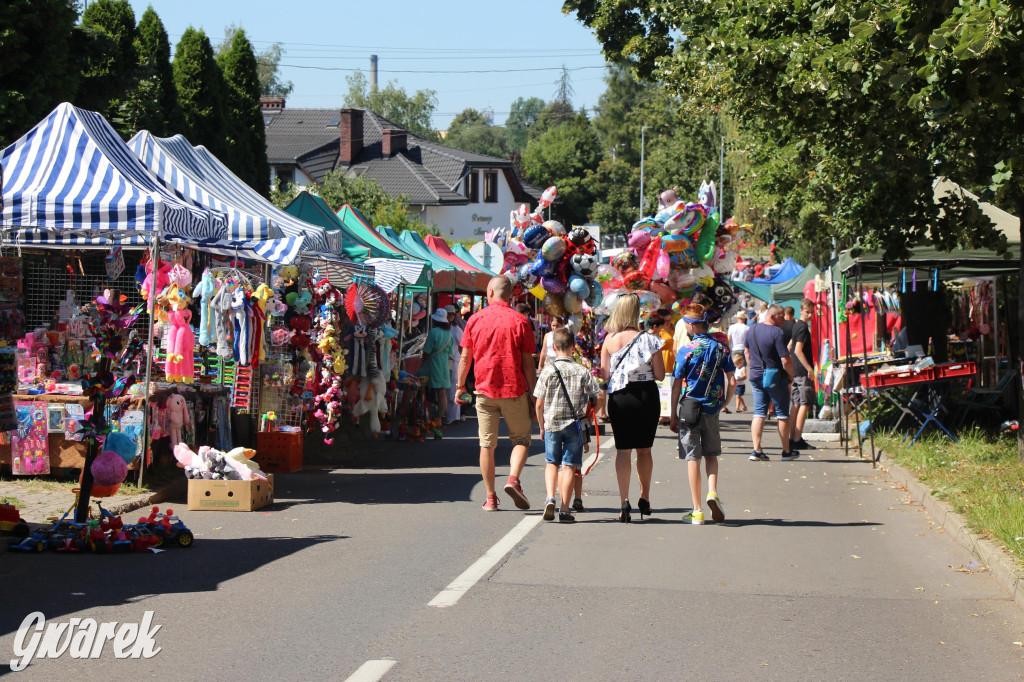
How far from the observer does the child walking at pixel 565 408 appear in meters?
9.71

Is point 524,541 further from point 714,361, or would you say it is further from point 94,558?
point 94,558

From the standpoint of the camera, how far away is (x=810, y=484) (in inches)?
494

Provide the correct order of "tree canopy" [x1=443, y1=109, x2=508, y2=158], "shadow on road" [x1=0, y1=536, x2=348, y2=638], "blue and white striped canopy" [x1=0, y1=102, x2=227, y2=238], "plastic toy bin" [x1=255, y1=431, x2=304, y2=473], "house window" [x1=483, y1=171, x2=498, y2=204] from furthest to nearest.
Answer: "tree canopy" [x1=443, y1=109, x2=508, y2=158]
"house window" [x1=483, y1=171, x2=498, y2=204]
"plastic toy bin" [x1=255, y1=431, x2=304, y2=473]
"blue and white striped canopy" [x1=0, y1=102, x2=227, y2=238]
"shadow on road" [x1=0, y1=536, x2=348, y2=638]

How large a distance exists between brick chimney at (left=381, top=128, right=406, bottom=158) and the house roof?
0.27 m

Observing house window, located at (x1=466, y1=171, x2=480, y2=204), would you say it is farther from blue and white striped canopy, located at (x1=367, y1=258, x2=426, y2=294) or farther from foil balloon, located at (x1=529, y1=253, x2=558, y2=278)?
foil balloon, located at (x1=529, y1=253, x2=558, y2=278)

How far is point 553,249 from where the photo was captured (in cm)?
Answer: 1577

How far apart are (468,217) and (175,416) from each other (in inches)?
2066

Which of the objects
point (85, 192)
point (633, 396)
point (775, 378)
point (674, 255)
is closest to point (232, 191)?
point (85, 192)

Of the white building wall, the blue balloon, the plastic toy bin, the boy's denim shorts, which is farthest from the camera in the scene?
the white building wall

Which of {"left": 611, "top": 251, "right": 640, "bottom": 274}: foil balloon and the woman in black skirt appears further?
{"left": 611, "top": 251, "right": 640, "bottom": 274}: foil balloon

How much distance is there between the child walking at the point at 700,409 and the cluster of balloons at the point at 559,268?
233 inches

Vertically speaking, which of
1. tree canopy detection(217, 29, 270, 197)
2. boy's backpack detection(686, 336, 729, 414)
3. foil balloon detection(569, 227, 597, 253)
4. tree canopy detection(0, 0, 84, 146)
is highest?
tree canopy detection(217, 29, 270, 197)

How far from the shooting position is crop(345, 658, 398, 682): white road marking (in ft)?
17.4

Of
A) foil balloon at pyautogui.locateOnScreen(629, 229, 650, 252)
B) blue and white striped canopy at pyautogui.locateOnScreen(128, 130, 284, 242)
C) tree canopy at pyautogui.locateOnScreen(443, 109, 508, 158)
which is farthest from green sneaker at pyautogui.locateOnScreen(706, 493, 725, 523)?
tree canopy at pyautogui.locateOnScreen(443, 109, 508, 158)
